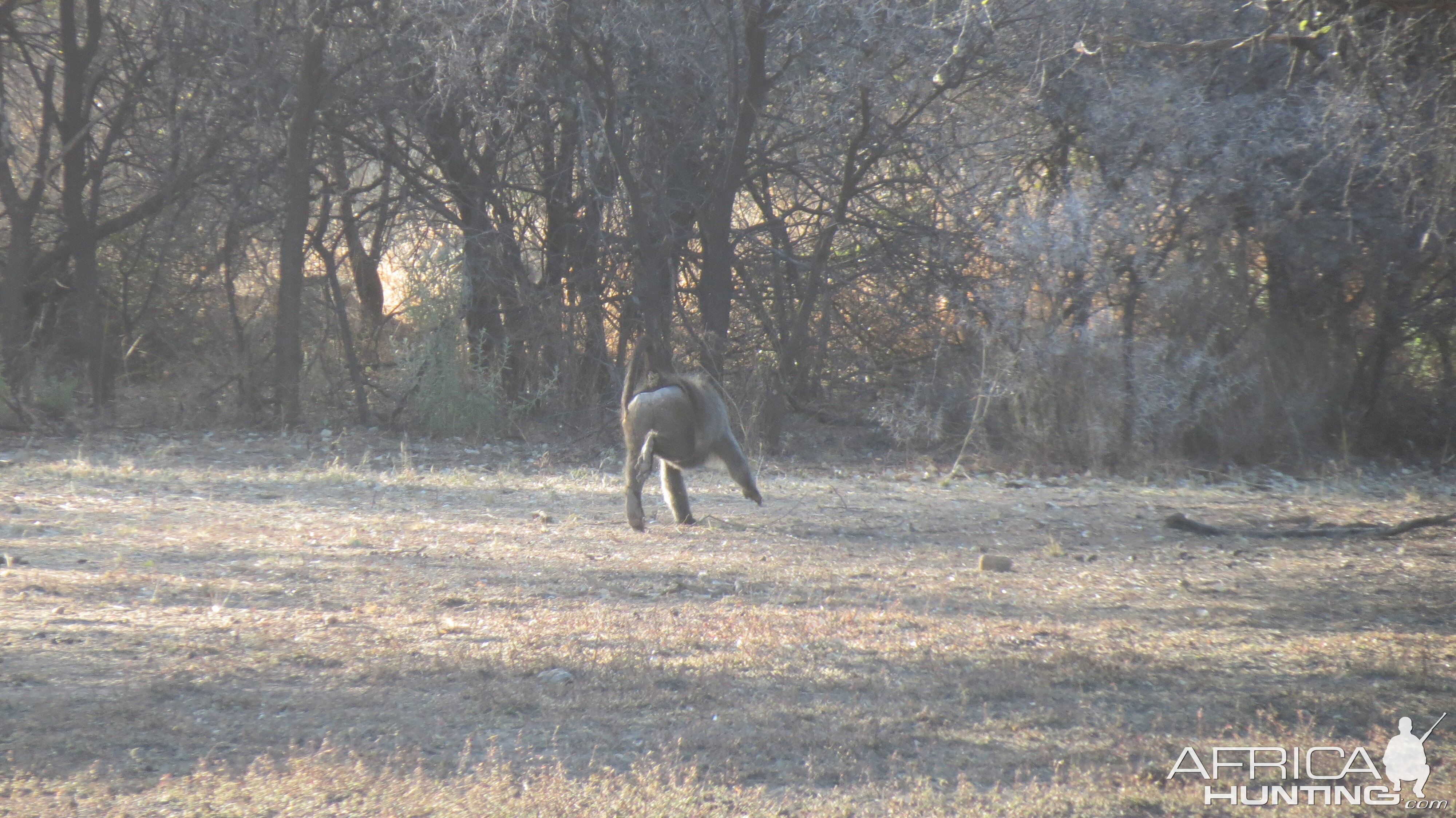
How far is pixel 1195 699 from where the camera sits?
527 cm

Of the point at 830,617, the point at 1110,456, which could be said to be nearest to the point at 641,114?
the point at 1110,456

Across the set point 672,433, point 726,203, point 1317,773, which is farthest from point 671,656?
point 726,203

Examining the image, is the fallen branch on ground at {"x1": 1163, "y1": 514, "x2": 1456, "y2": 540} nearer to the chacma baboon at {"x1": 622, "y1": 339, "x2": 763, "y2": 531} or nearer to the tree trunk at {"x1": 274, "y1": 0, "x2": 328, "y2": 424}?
the chacma baboon at {"x1": 622, "y1": 339, "x2": 763, "y2": 531}

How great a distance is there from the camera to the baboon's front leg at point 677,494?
9703 mm

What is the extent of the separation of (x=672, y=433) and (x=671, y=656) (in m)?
3.74

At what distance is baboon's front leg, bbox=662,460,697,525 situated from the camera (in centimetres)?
970

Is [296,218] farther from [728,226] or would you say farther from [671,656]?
[671,656]

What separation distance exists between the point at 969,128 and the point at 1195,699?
10808 mm

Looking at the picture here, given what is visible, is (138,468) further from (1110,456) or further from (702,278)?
(1110,456)

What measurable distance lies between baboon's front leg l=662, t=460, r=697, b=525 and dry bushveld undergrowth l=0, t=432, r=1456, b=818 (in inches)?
7.1

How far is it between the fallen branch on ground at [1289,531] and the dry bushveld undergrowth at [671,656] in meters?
0.11

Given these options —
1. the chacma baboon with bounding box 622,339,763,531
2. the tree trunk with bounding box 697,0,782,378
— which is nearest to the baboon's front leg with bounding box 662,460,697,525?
the chacma baboon with bounding box 622,339,763,531

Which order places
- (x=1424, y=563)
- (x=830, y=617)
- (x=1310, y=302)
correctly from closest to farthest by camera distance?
1. (x=830, y=617)
2. (x=1424, y=563)
3. (x=1310, y=302)

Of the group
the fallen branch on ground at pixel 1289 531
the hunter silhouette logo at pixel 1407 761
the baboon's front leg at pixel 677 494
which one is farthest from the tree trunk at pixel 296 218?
the hunter silhouette logo at pixel 1407 761
